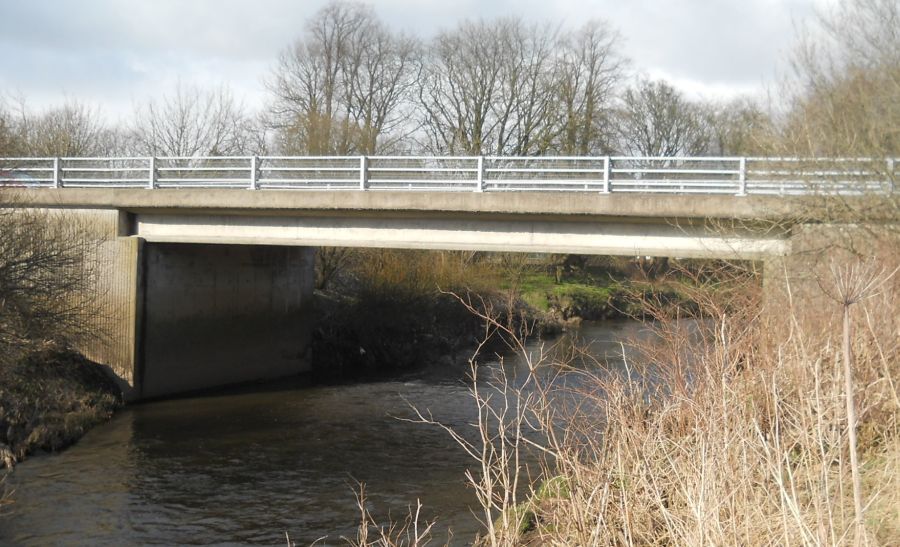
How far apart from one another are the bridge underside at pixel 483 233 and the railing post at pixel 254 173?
2.46ft

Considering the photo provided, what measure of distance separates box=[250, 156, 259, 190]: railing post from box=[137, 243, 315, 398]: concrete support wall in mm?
3067

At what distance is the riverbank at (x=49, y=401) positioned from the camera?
1472cm

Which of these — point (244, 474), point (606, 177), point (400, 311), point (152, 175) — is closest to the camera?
point (244, 474)

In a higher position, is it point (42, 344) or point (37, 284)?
point (37, 284)

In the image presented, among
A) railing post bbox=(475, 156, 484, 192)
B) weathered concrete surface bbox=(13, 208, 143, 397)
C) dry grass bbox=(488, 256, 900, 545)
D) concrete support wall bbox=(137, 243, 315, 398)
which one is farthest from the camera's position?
concrete support wall bbox=(137, 243, 315, 398)

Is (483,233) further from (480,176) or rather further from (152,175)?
(152,175)

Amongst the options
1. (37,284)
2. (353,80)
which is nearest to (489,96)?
(353,80)

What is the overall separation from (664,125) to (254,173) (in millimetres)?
29443

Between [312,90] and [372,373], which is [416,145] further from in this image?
[372,373]

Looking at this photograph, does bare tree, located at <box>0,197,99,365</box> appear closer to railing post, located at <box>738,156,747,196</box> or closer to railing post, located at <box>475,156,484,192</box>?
railing post, located at <box>475,156,484,192</box>

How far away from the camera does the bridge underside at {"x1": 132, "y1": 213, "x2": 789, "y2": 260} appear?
15.0 m

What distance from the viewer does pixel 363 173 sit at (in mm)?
17672

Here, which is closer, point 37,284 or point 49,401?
point 37,284

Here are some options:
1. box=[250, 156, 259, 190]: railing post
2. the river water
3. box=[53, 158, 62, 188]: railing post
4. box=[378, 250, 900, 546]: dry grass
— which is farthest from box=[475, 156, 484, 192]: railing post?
box=[53, 158, 62, 188]: railing post
